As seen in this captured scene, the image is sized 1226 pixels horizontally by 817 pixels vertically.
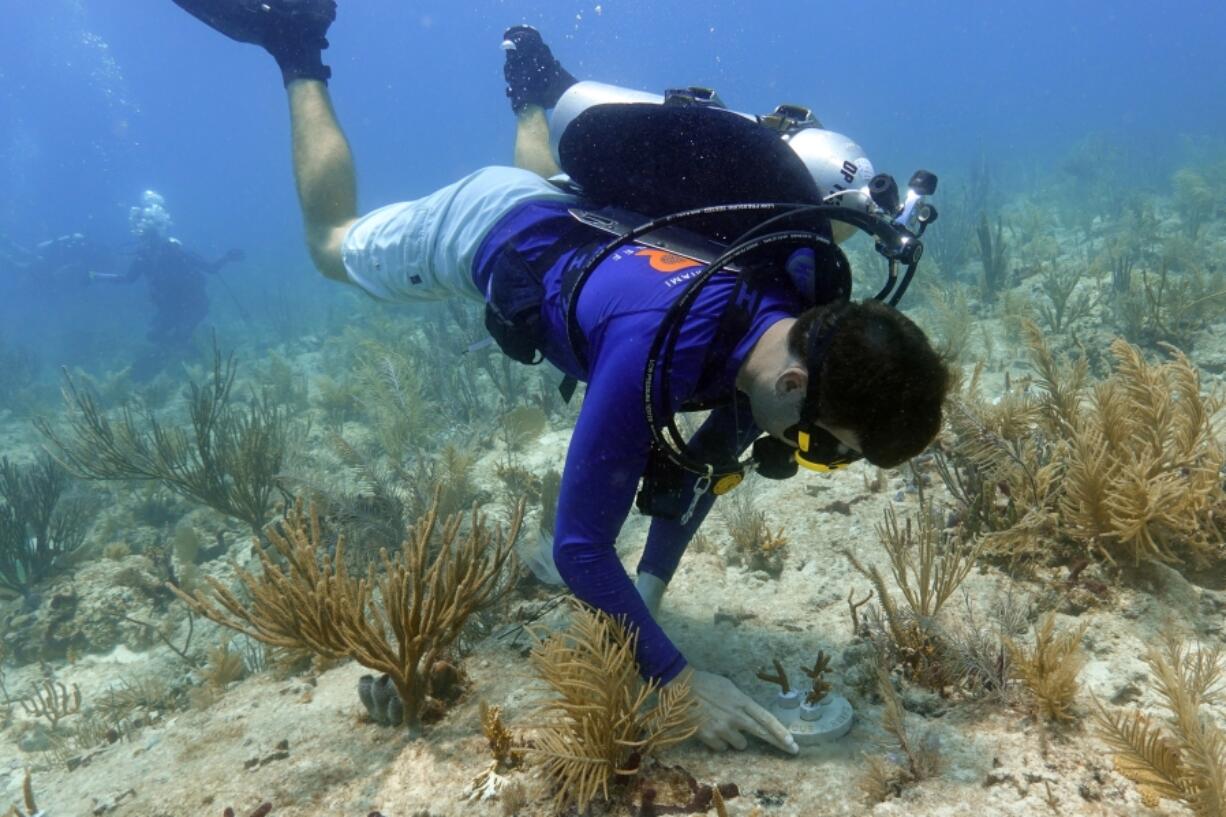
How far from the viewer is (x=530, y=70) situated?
216 inches

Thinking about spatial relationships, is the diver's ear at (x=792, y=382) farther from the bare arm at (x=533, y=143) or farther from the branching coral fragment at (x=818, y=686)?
the bare arm at (x=533, y=143)

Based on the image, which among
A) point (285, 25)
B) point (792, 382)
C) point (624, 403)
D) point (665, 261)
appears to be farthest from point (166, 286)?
point (792, 382)

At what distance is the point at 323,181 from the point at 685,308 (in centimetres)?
377

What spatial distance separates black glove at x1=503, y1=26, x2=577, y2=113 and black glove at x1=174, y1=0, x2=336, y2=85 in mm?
1477

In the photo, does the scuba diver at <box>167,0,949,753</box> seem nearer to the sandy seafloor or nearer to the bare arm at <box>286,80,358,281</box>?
the sandy seafloor

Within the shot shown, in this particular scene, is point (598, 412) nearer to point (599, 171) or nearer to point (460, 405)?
point (599, 171)

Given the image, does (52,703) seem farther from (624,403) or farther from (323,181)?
(624,403)

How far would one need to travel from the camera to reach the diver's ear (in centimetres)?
205

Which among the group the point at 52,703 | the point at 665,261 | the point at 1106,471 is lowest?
the point at 52,703

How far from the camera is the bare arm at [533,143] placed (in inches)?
213

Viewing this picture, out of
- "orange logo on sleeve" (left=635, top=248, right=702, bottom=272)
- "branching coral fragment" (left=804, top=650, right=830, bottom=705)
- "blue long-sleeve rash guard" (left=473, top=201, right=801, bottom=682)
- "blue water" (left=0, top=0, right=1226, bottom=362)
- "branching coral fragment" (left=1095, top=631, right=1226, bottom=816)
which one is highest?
"blue water" (left=0, top=0, right=1226, bottom=362)

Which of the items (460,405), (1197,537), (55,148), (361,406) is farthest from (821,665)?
(55,148)

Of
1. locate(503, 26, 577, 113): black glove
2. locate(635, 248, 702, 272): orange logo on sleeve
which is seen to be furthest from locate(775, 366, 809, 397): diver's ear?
locate(503, 26, 577, 113): black glove

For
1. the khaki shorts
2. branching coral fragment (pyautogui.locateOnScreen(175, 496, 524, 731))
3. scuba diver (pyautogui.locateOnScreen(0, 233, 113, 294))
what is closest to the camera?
branching coral fragment (pyautogui.locateOnScreen(175, 496, 524, 731))
